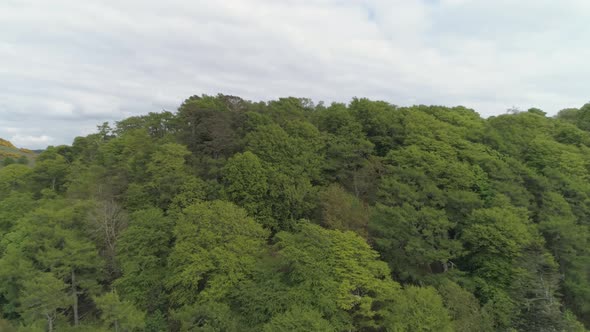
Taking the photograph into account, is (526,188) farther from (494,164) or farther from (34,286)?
(34,286)

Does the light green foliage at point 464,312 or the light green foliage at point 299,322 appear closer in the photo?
the light green foliage at point 299,322

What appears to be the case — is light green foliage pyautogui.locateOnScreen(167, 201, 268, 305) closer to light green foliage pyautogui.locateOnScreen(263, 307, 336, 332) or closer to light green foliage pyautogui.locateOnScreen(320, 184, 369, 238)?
light green foliage pyautogui.locateOnScreen(263, 307, 336, 332)

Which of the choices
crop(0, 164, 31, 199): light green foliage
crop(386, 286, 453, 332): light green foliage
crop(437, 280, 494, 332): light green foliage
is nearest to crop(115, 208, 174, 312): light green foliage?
crop(386, 286, 453, 332): light green foliage

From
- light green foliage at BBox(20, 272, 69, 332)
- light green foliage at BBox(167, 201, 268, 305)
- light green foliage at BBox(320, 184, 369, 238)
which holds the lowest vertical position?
light green foliage at BBox(20, 272, 69, 332)

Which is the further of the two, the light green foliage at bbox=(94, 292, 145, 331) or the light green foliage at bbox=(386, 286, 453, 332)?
the light green foliage at bbox=(94, 292, 145, 331)

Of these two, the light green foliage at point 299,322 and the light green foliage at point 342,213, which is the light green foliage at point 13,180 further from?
the light green foliage at point 299,322

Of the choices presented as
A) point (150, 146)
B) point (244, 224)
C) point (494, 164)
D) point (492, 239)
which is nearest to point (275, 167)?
point (244, 224)

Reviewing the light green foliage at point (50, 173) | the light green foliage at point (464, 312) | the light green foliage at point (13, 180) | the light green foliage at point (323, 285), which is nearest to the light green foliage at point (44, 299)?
the light green foliage at point (323, 285)

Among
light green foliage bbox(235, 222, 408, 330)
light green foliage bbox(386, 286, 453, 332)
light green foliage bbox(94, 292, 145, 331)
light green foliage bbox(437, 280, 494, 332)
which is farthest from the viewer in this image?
light green foliage bbox(94, 292, 145, 331)

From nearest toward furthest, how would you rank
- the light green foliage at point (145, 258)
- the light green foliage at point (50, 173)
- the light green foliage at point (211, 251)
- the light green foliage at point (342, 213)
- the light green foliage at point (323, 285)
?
the light green foliage at point (323, 285)
the light green foliage at point (211, 251)
the light green foliage at point (145, 258)
the light green foliage at point (342, 213)
the light green foliage at point (50, 173)
